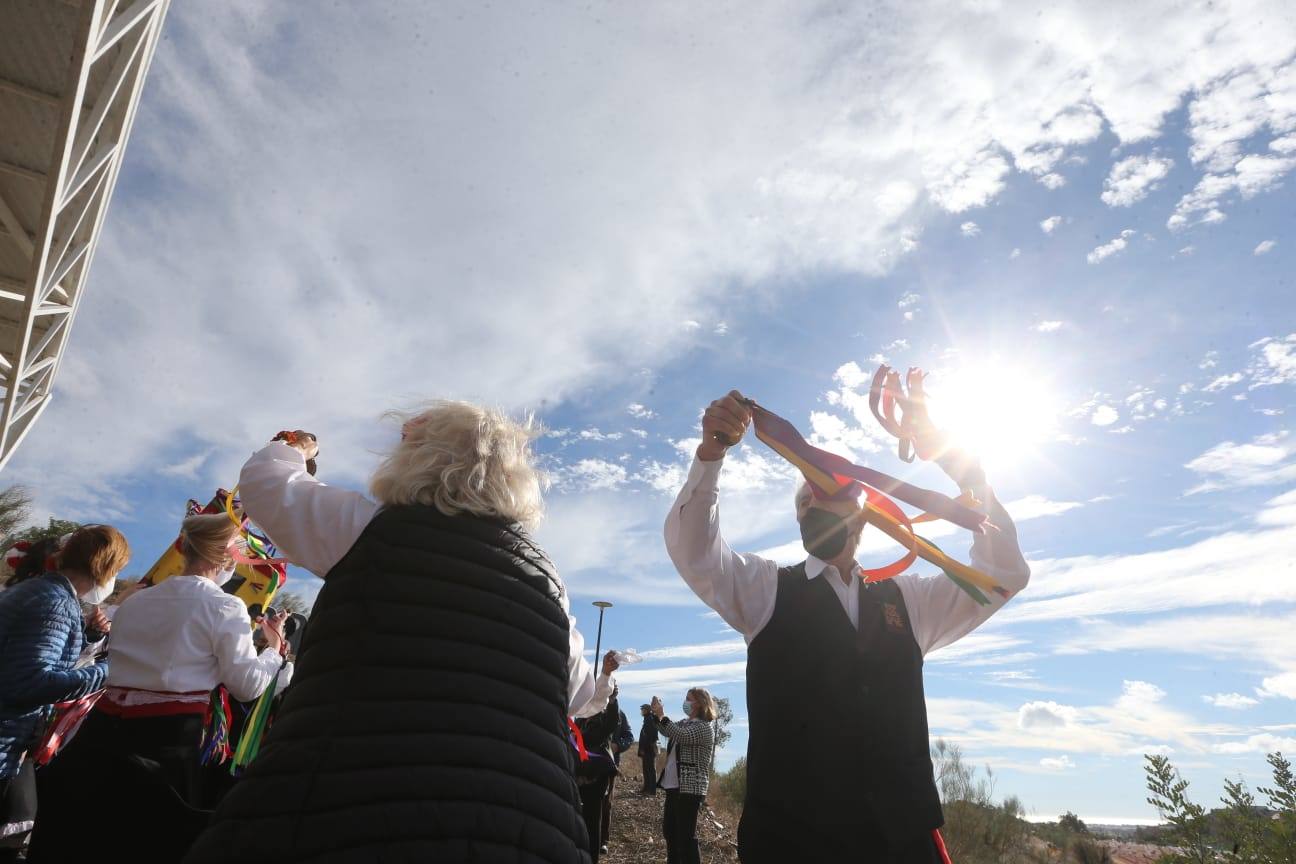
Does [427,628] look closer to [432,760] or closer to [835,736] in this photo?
[432,760]

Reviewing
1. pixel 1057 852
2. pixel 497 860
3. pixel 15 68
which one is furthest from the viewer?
pixel 1057 852

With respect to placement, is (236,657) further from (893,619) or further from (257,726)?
(893,619)

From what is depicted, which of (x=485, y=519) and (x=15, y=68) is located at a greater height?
(x=15, y=68)

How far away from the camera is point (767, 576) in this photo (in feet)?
8.87

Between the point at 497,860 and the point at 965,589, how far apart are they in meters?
2.00

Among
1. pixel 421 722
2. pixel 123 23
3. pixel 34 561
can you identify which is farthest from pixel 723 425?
pixel 123 23

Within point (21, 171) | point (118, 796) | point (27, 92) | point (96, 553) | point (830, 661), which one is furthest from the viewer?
point (21, 171)

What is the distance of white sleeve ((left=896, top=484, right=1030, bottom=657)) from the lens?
278 centimetres

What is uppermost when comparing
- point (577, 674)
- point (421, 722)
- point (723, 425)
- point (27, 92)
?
point (27, 92)

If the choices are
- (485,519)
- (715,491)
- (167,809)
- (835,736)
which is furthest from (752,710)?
(167,809)

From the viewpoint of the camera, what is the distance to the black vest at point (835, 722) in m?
2.27

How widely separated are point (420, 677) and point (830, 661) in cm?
150

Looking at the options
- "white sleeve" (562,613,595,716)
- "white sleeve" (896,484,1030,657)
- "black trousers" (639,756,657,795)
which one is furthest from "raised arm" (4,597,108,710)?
"black trousers" (639,756,657,795)

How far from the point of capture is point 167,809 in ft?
8.57
